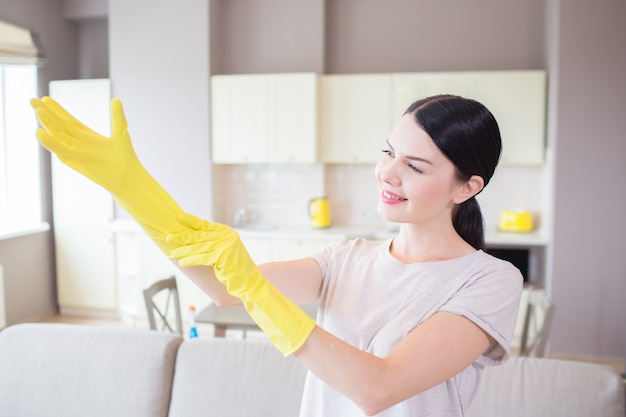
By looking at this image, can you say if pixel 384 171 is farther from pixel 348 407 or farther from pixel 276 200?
pixel 276 200

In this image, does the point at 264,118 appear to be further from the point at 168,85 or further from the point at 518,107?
the point at 518,107

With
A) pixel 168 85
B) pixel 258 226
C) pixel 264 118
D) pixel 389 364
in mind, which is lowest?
pixel 258 226

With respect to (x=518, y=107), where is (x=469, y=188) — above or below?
below

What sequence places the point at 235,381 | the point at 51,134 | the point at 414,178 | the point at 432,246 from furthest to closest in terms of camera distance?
the point at 235,381, the point at 432,246, the point at 414,178, the point at 51,134

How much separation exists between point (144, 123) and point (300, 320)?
433cm

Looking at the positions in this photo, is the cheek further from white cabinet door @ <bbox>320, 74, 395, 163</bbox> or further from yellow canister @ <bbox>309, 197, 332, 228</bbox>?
yellow canister @ <bbox>309, 197, 332, 228</bbox>

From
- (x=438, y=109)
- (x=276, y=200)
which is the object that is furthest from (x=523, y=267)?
(x=438, y=109)

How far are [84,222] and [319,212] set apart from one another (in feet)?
6.79

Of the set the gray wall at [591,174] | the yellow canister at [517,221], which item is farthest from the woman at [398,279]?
the yellow canister at [517,221]

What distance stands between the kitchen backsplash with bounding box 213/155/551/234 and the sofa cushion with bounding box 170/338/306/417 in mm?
2972

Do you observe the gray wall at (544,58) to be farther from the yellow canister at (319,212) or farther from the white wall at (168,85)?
the yellow canister at (319,212)

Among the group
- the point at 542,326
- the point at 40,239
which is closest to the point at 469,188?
the point at 542,326

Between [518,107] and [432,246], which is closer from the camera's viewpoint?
[432,246]

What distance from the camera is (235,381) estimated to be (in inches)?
72.2
